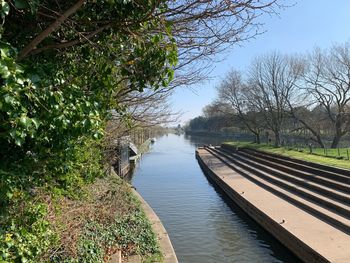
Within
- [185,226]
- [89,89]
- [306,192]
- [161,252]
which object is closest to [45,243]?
[89,89]

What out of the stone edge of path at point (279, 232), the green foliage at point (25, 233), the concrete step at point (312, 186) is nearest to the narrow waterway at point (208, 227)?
the stone edge of path at point (279, 232)

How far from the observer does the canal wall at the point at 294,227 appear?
35.9ft

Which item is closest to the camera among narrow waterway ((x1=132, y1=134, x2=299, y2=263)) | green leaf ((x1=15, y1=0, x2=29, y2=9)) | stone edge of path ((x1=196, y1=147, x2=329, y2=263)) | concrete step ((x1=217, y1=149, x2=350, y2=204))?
green leaf ((x1=15, y1=0, x2=29, y2=9))

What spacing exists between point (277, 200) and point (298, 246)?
678 cm

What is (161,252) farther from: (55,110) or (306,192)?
(306,192)

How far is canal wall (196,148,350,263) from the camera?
11.0 m

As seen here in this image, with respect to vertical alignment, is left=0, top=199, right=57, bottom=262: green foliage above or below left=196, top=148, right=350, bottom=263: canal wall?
above

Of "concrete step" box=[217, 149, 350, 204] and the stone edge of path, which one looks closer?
the stone edge of path

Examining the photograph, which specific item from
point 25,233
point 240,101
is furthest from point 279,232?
point 240,101

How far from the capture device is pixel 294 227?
44.6ft

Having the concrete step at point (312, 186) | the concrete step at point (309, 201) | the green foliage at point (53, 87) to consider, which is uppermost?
the green foliage at point (53, 87)

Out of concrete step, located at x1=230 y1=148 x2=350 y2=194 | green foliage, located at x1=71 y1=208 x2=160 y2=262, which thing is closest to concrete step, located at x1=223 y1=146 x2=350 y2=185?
concrete step, located at x1=230 y1=148 x2=350 y2=194

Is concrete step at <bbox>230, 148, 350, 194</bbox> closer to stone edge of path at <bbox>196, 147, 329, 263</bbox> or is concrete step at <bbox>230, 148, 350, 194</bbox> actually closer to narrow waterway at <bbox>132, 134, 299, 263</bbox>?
stone edge of path at <bbox>196, 147, 329, 263</bbox>

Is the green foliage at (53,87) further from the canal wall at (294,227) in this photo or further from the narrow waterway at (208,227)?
the narrow waterway at (208,227)
